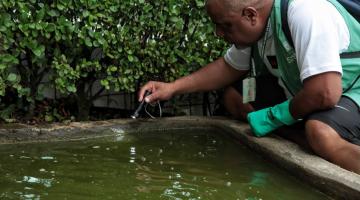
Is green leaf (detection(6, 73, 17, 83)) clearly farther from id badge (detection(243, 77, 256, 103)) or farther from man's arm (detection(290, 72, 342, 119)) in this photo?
man's arm (detection(290, 72, 342, 119))

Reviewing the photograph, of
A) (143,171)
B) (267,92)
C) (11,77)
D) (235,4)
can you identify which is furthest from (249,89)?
(11,77)

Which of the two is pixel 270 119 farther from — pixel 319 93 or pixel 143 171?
pixel 143 171

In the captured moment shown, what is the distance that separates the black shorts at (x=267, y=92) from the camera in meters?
4.21

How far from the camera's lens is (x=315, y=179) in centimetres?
311

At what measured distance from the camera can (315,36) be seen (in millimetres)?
3266

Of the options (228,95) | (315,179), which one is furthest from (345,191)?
(228,95)

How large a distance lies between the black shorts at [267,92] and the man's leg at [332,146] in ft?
2.64

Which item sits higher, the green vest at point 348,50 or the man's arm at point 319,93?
the green vest at point 348,50

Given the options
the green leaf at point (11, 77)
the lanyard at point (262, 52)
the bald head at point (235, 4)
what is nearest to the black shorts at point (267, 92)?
the lanyard at point (262, 52)

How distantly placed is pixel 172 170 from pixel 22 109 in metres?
1.68

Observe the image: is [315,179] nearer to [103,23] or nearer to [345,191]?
[345,191]

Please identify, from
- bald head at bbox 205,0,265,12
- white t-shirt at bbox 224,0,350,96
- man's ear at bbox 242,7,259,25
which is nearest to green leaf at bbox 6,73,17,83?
bald head at bbox 205,0,265,12

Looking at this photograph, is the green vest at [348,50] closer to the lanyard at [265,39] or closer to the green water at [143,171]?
the lanyard at [265,39]

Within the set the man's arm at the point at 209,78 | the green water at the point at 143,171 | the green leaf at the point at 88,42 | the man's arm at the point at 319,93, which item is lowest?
the green water at the point at 143,171
